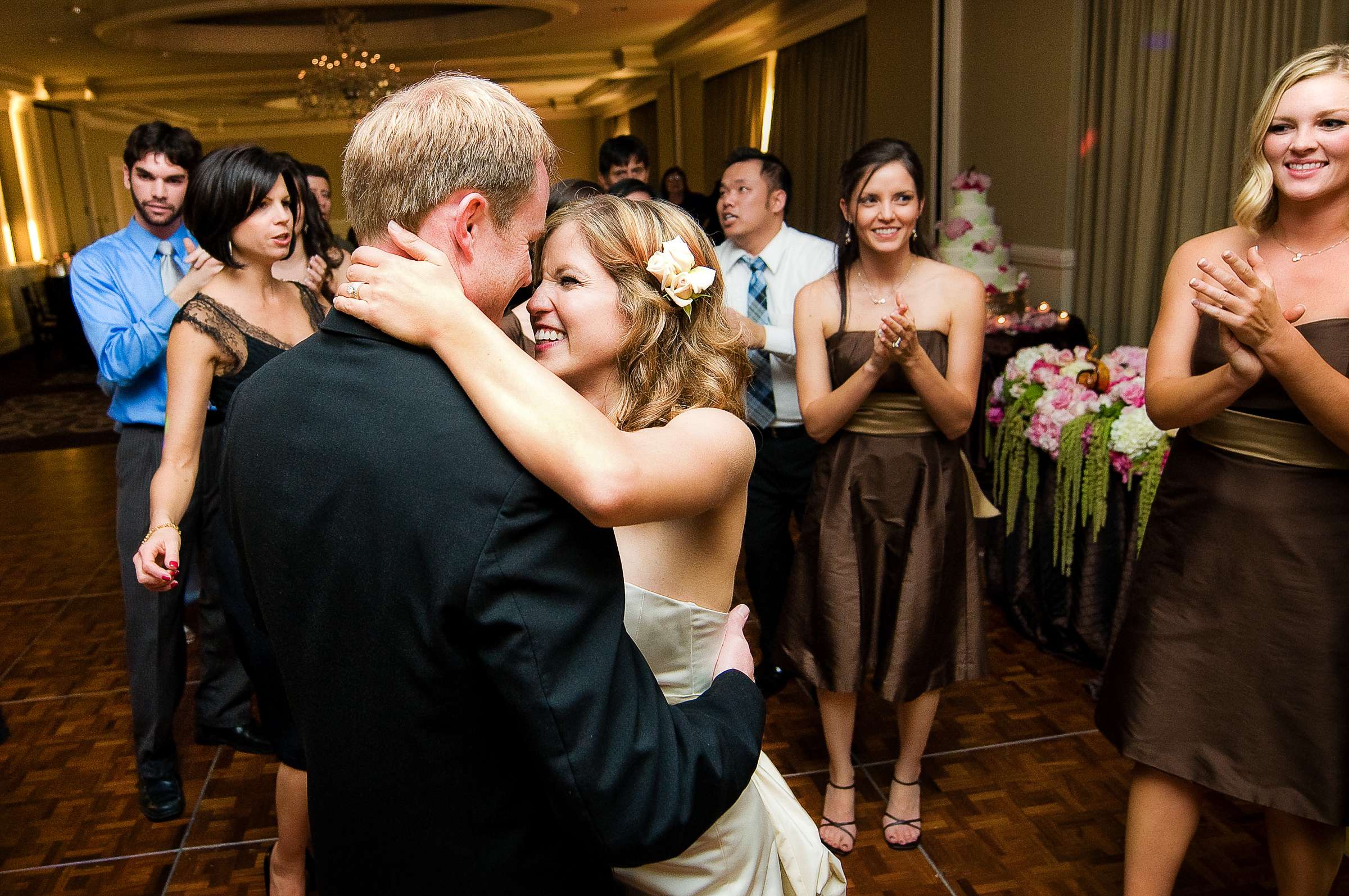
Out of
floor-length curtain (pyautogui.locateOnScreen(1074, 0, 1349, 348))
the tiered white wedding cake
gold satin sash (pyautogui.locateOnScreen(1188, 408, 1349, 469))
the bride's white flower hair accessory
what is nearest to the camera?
the bride's white flower hair accessory

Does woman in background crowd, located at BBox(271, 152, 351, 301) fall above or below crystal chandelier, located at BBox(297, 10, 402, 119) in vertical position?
below

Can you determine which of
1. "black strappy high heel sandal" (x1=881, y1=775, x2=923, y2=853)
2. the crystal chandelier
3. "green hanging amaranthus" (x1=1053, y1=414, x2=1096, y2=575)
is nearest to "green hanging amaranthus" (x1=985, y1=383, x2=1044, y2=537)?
"green hanging amaranthus" (x1=1053, y1=414, x2=1096, y2=575)

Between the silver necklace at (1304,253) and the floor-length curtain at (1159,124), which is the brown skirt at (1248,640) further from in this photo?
the floor-length curtain at (1159,124)

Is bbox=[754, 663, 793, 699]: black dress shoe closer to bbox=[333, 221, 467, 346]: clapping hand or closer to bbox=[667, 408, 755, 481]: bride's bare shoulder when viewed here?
bbox=[667, 408, 755, 481]: bride's bare shoulder

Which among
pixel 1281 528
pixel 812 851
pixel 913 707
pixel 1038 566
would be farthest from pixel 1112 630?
pixel 812 851

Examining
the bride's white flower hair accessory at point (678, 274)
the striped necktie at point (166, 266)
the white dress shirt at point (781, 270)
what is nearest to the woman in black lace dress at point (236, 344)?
the striped necktie at point (166, 266)

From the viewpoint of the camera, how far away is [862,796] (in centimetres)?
269

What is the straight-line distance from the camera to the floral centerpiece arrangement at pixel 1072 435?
120 inches

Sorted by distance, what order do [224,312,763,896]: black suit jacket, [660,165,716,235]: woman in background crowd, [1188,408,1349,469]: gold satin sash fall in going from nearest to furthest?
[224,312,763,896]: black suit jacket < [1188,408,1349,469]: gold satin sash < [660,165,716,235]: woman in background crowd

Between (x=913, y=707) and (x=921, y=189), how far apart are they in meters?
1.24

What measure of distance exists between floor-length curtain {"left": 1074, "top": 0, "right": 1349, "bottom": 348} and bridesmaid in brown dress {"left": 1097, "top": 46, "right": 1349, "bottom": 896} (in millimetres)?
2169

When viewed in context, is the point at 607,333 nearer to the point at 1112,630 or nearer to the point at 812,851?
the point at 812,851

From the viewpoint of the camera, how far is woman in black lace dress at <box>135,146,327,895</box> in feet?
6.51

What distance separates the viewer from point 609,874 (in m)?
1.13
